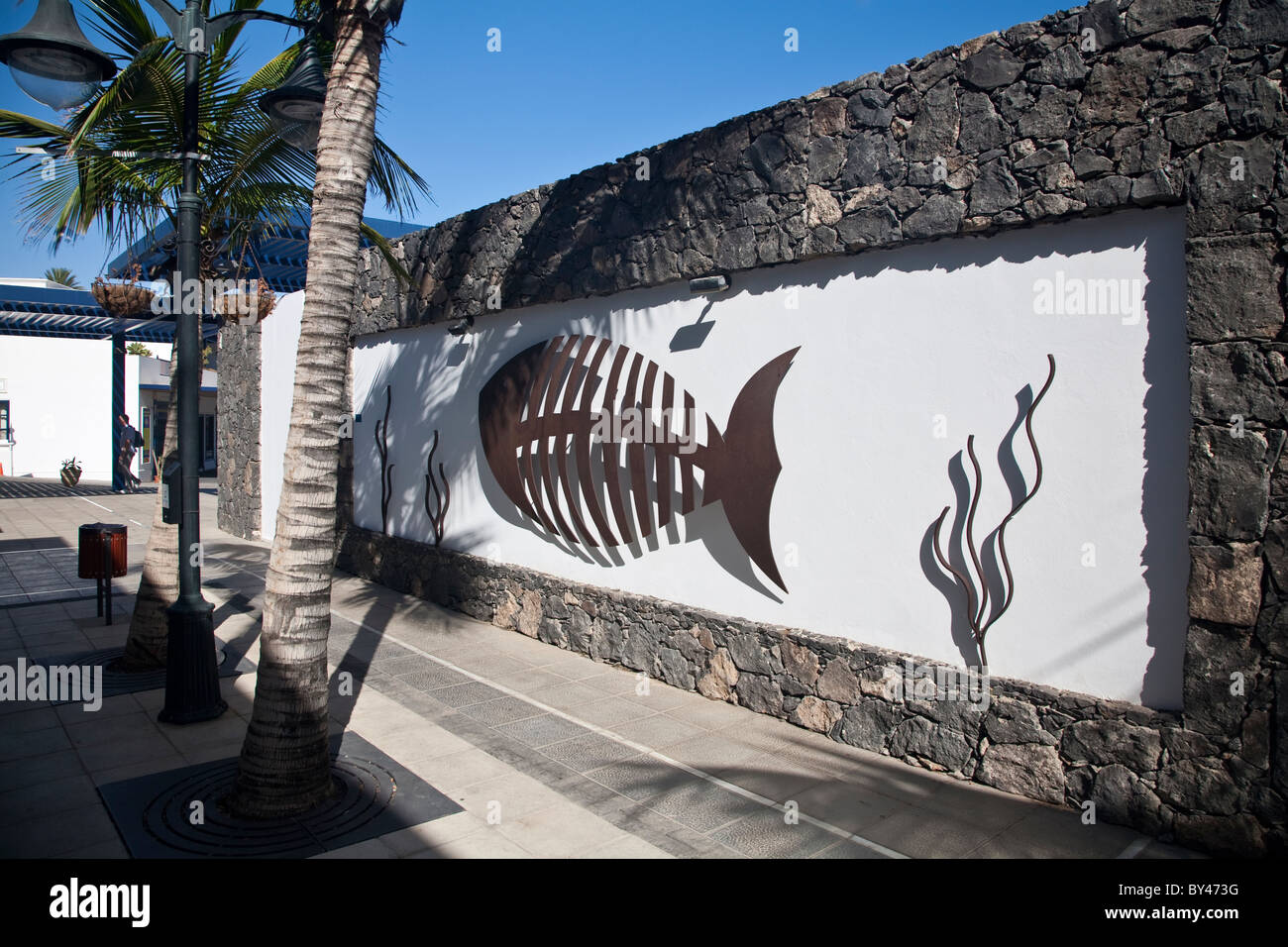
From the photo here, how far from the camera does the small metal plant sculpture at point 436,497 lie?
1048 centimetres

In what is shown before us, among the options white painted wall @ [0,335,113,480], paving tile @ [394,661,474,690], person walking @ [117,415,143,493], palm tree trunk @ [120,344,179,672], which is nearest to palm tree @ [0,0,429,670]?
palm tree trunk @ [120,344,179,672]

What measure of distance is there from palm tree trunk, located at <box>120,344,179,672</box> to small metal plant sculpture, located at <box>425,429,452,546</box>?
3.46 metres

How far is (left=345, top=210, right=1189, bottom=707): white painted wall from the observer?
4738 millimetres

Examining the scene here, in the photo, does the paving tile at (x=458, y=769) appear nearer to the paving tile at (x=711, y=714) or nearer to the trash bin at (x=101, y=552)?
the paving tile at (x=711, y=714)

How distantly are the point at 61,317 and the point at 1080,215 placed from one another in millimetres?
26935

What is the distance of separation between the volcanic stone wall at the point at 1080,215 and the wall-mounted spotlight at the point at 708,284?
0.12 meters

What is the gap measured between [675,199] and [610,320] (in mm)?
1359

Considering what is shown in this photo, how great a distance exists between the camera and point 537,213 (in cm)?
888

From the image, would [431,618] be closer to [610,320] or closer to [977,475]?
[610,320]

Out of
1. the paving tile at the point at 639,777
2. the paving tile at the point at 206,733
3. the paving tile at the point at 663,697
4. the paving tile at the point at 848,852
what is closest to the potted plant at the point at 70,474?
the paving tile at the point at 206,733

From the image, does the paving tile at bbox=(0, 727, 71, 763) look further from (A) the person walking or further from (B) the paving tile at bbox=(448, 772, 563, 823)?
(A) the person walking

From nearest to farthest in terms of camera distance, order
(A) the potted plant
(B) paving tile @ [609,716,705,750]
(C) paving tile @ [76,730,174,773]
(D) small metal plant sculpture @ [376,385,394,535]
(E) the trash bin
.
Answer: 1. (C) paving tile @ [76,730,174,773]
2. (B) paving tile @ [609,716,705,750]
3. (E) the trash bin
4. (D) small metal plant sculpture @ [376,385,394,535]
5. (A) the potted plant

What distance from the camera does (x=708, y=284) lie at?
7.02m

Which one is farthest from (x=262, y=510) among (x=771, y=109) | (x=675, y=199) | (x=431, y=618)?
(x=771, y=109)
